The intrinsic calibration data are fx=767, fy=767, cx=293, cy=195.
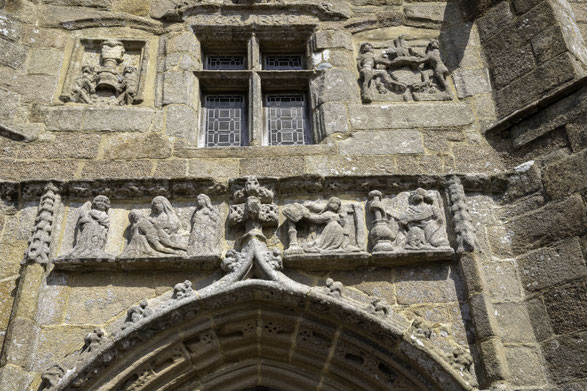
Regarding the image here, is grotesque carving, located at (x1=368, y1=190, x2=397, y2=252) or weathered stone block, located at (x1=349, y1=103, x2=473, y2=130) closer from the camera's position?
grotesque carving, located at (x1=368, y1=190, x2=397, y2=252)

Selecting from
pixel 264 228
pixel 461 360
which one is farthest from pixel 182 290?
pixel 461 360

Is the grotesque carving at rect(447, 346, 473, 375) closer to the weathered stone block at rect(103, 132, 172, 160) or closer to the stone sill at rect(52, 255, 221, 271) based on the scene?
the stone sill at rect(52, 255, 221, 271)

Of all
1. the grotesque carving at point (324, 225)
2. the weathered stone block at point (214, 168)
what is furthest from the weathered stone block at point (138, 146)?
the grotesque carving at point (324, 225)

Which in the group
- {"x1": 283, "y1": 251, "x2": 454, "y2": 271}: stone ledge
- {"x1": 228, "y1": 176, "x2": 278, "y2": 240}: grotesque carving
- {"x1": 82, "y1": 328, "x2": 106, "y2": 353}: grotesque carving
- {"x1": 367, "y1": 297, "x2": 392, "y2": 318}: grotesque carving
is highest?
{"x1": 228, "y1": 176, "x2": 278, "y2": 240}: grotesque carving

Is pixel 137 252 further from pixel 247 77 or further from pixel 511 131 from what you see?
pixel 511 131

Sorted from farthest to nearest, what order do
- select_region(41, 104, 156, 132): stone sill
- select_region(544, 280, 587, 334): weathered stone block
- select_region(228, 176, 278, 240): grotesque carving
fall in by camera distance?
1. select_region(41, 104, 156, 132): stone sill
2. select_region(228, 176, 278, 240): grotesque carving
3. select_region(544, 280, 587, 334): weathered stone block

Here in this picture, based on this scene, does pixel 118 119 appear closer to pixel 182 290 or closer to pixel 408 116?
pixel 182 290

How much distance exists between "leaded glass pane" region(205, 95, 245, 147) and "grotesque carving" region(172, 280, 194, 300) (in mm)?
1622

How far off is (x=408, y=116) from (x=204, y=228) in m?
1.99

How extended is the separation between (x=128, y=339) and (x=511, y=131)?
3.33m

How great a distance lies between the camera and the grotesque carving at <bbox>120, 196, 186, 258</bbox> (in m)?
5.31

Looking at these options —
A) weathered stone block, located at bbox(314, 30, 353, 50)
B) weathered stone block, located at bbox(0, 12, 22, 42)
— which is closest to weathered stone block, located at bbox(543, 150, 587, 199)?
weathered stone block, located at bbox(314, 30, 353, 50)

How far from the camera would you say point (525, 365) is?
483cm

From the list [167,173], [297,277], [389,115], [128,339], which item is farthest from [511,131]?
[128,339]
